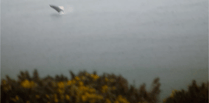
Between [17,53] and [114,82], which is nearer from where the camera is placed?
[114,82]

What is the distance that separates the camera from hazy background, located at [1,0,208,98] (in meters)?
2.27

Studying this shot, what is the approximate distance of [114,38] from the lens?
95.0 inches

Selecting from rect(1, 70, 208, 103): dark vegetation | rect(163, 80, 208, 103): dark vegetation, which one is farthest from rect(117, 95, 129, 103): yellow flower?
rect(163, 80, 208, 103): dark vegetation

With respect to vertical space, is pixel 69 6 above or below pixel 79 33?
above

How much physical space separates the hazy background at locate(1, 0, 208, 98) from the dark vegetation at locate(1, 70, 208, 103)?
250 millimetres

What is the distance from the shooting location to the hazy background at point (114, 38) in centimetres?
227

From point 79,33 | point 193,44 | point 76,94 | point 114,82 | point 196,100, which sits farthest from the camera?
point 79,33

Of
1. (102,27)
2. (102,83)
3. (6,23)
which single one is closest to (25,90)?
(102,83)

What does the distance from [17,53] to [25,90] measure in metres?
1.20

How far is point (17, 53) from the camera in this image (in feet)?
8.39

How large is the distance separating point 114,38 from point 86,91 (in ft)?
3.33

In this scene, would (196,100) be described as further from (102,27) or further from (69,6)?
(69,6)

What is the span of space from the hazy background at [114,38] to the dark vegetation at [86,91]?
0.82 feet

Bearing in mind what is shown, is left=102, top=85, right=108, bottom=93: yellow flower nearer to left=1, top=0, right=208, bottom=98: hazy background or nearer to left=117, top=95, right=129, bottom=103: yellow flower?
left=117, top=95, right=129, bottom=103: yellow flower
